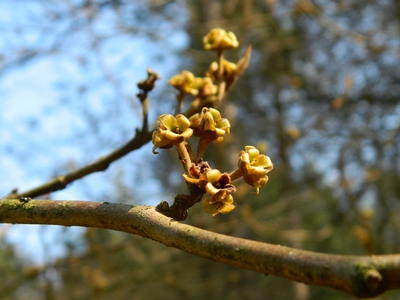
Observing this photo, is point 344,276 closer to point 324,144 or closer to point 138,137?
point 138,137

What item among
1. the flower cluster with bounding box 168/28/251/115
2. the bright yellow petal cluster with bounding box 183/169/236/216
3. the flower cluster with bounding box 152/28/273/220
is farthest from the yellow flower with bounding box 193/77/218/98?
the bright yellow petal cluster with bounding box 183/169/236/216

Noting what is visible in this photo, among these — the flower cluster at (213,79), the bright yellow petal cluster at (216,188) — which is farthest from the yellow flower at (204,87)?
the bright yellow petal cluster at (216,188)

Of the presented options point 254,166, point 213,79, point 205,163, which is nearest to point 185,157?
point 205,163

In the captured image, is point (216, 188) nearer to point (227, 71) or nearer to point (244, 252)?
point (244, 252)

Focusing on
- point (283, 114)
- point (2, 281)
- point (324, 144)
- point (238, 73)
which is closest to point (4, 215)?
point (238, 73)

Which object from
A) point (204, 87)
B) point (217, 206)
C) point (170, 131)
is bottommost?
point (204, 87)

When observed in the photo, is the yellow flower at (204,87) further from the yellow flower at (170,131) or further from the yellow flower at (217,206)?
the yellow flower at (217,206)

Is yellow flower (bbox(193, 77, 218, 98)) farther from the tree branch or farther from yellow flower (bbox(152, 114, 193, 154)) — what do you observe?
yellow flower (bbox(152, 114, 193, 154))
